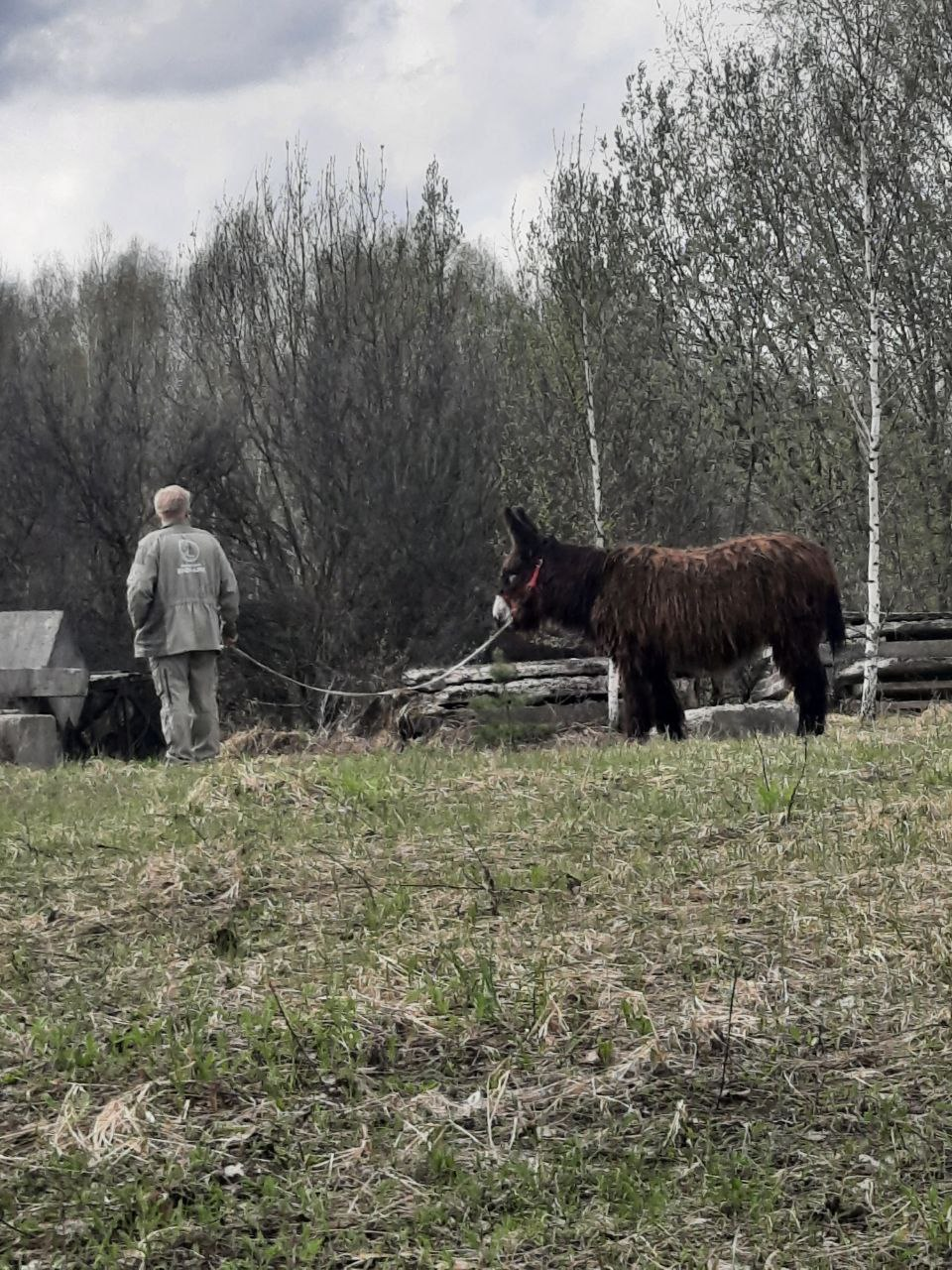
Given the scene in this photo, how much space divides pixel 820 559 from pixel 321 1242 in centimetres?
872

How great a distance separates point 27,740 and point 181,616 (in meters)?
3.00

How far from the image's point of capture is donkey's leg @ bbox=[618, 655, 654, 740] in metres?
11.4

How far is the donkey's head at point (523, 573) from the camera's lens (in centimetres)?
1216

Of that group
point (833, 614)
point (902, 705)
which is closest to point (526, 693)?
point (833, 614)

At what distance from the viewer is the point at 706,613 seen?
1111 centimetres

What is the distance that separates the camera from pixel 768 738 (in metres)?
10.2

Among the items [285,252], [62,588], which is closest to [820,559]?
[62,588]

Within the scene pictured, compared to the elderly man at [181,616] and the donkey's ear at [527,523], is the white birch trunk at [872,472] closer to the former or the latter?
the donkey's ear at [527,523]

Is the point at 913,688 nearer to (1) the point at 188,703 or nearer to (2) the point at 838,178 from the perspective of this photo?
(2) the point at 838,178

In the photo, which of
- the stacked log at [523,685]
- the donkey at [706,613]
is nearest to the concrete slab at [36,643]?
the stacked log at [523,685]

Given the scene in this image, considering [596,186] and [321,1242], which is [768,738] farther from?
[596,186]

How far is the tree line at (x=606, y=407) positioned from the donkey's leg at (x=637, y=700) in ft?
22.4

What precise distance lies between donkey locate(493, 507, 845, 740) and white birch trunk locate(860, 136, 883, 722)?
4.81 metres

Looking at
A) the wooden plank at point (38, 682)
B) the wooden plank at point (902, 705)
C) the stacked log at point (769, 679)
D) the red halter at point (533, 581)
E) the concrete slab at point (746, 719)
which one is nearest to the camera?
the red halter at point (533, 581)
